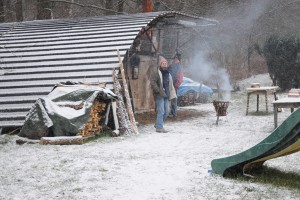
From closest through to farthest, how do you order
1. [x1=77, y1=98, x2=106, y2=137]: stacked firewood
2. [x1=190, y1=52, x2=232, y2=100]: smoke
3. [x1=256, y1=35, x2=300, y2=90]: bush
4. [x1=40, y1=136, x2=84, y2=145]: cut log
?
[x1=40, y1=136, x2=84, y2=145]: cut log → [x1=77, y1=98, x2=106, y2=137]: stacked firewood → [x1=256, y1=35, x2=300, y2=90]: bush → [x1=190, y1=52, x2=232, y2=100]: smoke

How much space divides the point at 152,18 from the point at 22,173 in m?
7.63

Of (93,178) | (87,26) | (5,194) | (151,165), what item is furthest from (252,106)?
(5,194)

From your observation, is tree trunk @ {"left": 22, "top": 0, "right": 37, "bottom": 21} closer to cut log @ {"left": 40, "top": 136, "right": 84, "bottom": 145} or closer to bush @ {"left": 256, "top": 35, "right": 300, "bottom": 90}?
bush @ {"left": 256, "top": 35, "right": 300, "bottom": 90}

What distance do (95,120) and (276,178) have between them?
202 inches

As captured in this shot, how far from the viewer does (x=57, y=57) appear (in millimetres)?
Result: 11898

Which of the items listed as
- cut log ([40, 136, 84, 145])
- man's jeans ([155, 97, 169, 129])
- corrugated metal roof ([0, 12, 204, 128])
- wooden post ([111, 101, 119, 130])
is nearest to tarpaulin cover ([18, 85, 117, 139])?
cut log ([40, 136, 84, 145])

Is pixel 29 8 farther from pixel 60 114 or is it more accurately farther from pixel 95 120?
pixel 60 114

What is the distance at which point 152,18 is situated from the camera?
488 inches

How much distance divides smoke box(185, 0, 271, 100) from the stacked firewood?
9.12m

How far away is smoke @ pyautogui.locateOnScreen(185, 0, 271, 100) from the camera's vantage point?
69.5 feet

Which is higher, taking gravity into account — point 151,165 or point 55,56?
point 55,56

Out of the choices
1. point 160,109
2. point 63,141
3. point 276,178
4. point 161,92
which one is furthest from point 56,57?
point 276,178

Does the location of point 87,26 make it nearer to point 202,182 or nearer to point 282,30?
point 202,182

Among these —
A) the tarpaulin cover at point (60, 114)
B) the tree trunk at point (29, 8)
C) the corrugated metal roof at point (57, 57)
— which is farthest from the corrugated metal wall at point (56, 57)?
the tree trunk at point (29, 8)
